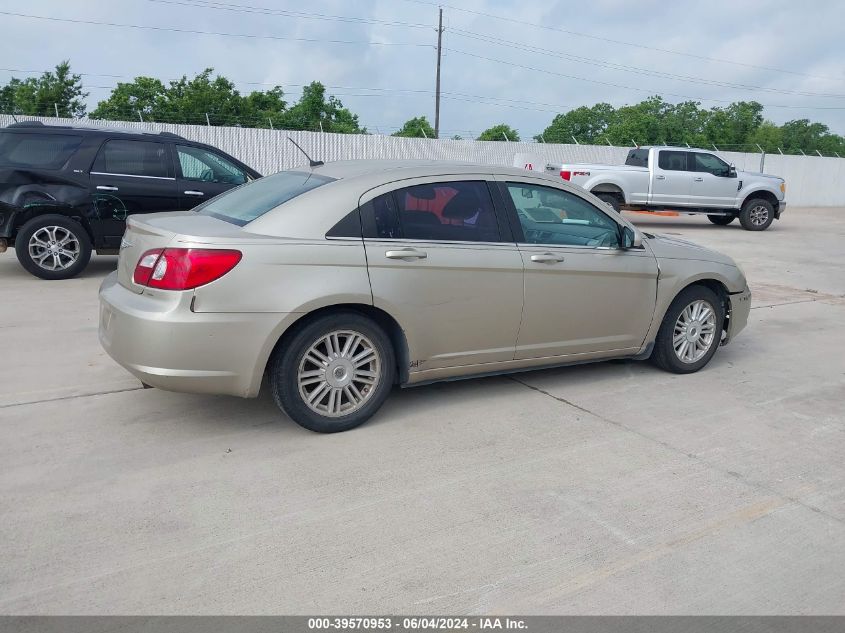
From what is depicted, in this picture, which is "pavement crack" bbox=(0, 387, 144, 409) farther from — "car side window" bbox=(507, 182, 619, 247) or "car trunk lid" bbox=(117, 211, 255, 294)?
"car side window" bbox=(507, 182, 619, 247)

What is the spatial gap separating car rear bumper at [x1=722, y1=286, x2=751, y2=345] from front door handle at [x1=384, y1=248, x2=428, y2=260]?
9.50 feet

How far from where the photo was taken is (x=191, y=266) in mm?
4074

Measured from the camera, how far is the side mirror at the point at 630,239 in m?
5.52

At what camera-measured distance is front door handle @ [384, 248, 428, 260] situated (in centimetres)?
456

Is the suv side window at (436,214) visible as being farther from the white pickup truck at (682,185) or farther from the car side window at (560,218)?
the white pickup truck at (682,185)

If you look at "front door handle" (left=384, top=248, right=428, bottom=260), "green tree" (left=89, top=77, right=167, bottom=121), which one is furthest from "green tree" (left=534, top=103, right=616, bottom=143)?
"front door handle" (left=384, top=248, right=428, bottom=260)

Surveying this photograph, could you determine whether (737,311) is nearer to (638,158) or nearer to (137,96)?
(638,158)

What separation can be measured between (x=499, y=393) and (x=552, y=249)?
3.50 ft

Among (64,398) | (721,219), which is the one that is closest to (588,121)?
(721,219)

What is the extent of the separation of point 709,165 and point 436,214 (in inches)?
635

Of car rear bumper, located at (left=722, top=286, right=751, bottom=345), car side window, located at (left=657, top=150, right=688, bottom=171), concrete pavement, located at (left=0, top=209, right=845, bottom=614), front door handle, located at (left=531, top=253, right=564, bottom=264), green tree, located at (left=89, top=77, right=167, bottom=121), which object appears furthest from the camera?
green tree, located at (left=89, top=77, right=167, bottom=121)

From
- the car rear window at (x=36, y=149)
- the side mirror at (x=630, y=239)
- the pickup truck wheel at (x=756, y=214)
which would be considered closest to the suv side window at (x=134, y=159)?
the car rear window at (x=36, y=149)
